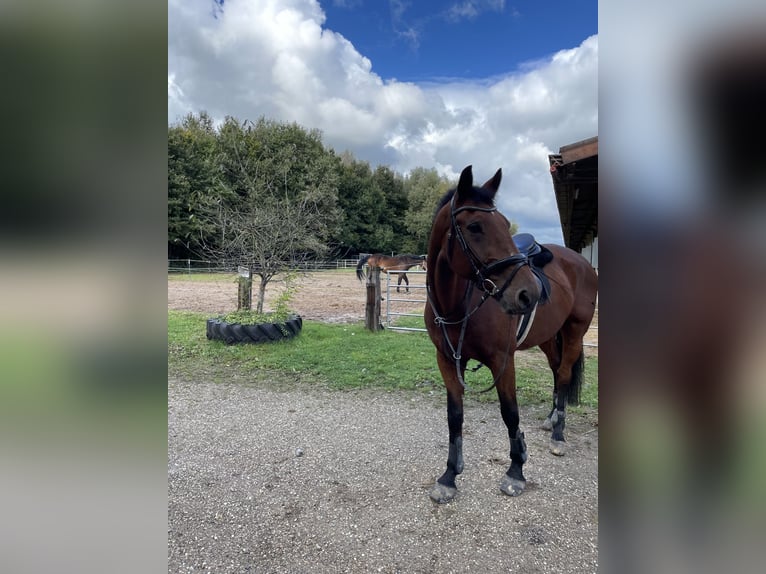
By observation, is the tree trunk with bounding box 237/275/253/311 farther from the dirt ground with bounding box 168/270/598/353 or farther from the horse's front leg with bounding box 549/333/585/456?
the horse's front leg with bounding box 549/333/585/456

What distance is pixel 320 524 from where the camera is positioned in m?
2.15

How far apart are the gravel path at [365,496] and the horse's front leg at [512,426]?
0.24ft

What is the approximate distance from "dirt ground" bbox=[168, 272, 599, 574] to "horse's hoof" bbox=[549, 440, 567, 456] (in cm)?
5

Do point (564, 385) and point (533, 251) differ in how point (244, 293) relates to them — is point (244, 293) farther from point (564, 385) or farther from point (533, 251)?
point (564, 385)

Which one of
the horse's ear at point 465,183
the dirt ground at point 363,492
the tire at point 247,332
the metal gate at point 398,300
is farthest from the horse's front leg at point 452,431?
the tire at point 247,332

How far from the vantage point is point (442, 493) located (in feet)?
7.77

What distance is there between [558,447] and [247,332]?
478 cm

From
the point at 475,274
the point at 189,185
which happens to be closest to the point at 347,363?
the point at 475,274

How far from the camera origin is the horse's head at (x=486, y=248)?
187 cm

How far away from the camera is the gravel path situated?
75.4 inches
